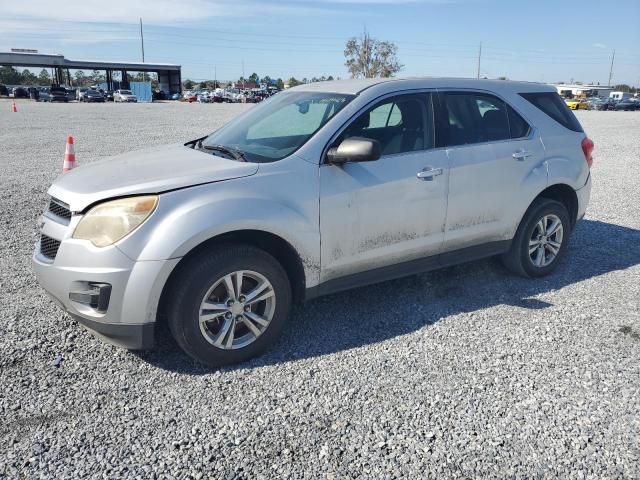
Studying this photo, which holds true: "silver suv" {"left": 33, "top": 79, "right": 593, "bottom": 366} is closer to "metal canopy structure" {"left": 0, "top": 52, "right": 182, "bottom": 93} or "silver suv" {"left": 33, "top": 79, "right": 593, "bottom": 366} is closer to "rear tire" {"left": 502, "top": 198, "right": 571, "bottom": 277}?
"rear tire" {"left": 502, "top": 198, "right": 571, "bottom": 277}

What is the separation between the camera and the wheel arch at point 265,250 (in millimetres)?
3431

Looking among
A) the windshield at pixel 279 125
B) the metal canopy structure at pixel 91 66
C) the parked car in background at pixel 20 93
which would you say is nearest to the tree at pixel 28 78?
the metal canopy structure at pixel 91 66

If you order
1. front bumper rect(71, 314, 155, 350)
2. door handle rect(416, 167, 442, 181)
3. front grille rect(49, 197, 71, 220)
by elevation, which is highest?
door handle rect(416, 167, 442, 181)

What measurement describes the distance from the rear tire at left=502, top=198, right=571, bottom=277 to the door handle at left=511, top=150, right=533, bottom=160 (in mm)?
490

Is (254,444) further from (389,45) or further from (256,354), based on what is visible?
(389,45)

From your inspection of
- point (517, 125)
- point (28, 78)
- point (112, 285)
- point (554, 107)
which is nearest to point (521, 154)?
point (517, 125)

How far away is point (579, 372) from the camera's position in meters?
3.65

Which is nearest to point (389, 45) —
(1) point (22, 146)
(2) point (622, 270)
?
(1) point (22, 146)

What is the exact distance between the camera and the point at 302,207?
3734 mm

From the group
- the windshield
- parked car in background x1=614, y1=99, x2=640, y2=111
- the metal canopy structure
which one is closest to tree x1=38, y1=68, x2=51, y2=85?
the metal canopy structure

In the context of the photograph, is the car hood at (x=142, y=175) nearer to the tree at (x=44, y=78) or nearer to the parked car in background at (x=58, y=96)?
the parked car in background at (x=58, y=96)

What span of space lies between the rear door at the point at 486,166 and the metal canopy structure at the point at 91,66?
82.1 m

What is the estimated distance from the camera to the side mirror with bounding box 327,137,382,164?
12.2 ft

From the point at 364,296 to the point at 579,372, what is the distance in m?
1.83
